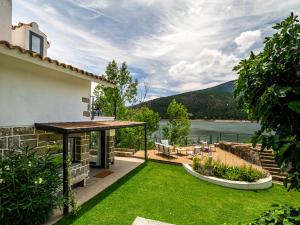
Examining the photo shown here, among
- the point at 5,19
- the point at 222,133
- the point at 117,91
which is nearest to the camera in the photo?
the point at 5,19

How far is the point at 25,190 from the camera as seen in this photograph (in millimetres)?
6238

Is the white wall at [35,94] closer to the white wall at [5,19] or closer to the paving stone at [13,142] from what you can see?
the paving stone at [13,142]

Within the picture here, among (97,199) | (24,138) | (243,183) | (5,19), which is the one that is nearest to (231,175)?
(243,183)

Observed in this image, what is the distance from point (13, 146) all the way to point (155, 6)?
8817 millimetres

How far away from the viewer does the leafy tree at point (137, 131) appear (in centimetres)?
2445

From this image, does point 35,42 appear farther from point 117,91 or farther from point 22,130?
point 117,91

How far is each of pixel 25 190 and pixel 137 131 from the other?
2005 centimetres

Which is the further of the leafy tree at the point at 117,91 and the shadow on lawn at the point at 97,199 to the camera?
the leafy tree at the point at 117,91

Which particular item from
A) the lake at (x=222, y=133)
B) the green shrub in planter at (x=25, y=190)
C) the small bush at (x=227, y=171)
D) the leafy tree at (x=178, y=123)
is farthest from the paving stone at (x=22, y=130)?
the leafy tree at (x=178, y=123)

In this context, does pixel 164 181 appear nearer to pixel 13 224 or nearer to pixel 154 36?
pixel 13 224

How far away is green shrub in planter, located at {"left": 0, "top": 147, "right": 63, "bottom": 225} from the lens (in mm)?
6090

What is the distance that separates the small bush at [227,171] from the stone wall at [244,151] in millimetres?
3133

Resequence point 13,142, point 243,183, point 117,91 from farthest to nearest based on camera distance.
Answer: point 117,91 < point 243,183 < point 13,142

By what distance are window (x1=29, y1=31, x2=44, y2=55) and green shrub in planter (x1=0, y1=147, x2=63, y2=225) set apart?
20.5 feet
